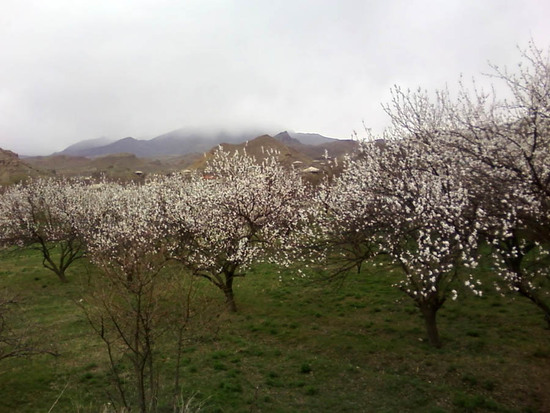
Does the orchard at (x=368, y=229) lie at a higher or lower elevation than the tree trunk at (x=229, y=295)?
higher

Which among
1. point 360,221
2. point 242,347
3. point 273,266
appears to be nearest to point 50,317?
point 242,347

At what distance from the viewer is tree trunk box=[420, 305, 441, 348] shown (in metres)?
10.4

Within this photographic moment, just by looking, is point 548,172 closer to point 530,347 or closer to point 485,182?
point 485,182

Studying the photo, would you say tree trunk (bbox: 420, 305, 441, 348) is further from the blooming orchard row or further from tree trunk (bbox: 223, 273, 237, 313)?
tree trunk (bbox: 223, 273, 237, 313)

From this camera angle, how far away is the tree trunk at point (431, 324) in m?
10.4

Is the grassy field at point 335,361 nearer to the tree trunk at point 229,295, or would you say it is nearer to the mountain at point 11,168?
the tree trunk at point 229,295

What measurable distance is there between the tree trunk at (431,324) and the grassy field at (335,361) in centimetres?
31

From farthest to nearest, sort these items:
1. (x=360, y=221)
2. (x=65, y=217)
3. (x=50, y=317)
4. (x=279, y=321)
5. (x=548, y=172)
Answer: (x=65, y=217), (x=50, y=317), (x=279, y=321), (x=360, y=221), (x=548, y=172)

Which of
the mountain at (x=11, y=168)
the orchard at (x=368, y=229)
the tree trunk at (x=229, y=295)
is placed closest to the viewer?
the orchard at (x=368, y=229)

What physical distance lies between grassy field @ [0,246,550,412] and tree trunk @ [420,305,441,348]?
0.31 m

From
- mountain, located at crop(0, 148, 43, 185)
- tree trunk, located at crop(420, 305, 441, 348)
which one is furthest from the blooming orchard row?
mountain, located at crop(0, 148, 43, 185)

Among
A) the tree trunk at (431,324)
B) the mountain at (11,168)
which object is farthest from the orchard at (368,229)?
the mountain at (11,168)

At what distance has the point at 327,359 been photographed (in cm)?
1062

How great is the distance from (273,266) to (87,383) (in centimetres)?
1393
